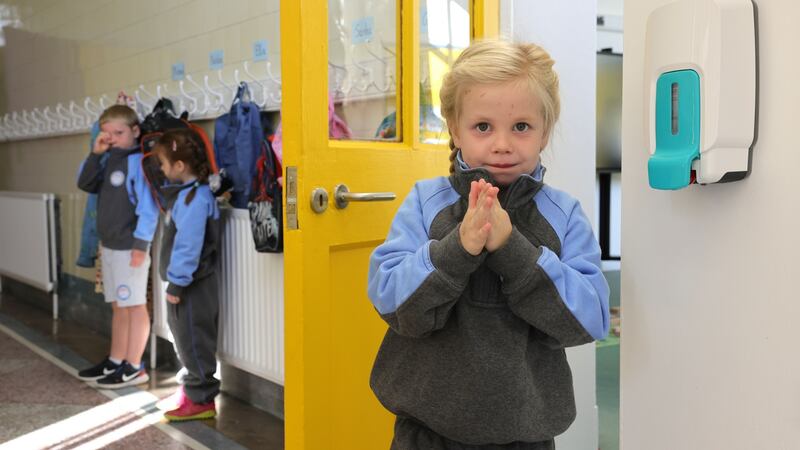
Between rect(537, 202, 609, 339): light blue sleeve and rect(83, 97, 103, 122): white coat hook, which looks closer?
rect(537, 202, 609, 339): light blue sleeve

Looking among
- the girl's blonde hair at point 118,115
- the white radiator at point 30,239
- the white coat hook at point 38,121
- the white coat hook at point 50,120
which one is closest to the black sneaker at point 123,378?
the girl's blonde hair at point 118,115

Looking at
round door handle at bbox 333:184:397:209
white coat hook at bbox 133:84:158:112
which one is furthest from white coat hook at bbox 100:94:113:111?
round door handle at bbox 333:184:397:209

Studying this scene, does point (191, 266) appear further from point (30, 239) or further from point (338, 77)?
point (30, 239)

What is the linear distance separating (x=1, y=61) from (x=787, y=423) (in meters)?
6.57

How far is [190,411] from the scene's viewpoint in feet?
9.86

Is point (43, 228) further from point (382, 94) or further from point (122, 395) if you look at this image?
point (382, 94)

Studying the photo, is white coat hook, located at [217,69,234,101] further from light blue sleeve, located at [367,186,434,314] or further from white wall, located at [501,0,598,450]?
light blue sleeve, located at [367,186,434,314]

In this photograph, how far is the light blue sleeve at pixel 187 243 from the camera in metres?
2.94

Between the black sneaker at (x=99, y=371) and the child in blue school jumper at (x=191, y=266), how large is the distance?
58 centimetres

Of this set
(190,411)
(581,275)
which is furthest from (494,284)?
(190,411)

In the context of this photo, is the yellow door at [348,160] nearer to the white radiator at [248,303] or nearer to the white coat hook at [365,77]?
the white coat hook at [365,77]

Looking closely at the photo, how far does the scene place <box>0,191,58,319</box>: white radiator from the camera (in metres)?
4.74

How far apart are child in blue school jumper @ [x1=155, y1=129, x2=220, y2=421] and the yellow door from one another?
4.55 ft

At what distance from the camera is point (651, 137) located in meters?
1.03
